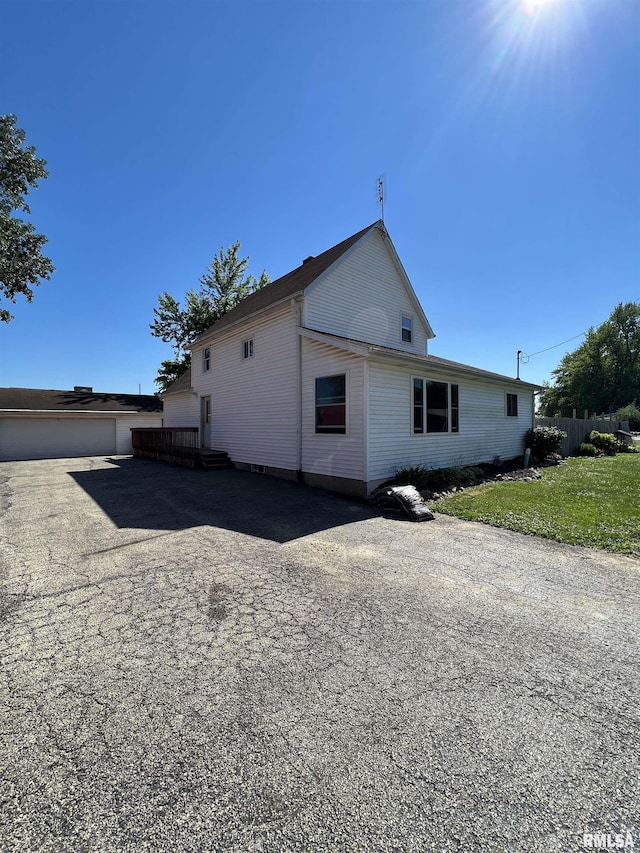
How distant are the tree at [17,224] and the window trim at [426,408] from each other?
16729 mm

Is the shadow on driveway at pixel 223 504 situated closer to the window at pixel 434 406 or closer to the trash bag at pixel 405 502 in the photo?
the trash bag at pixel 405 502

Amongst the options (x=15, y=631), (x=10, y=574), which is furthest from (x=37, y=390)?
(x=15, y=631)

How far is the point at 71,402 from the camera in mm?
22453

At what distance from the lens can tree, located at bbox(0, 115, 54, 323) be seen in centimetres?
1469

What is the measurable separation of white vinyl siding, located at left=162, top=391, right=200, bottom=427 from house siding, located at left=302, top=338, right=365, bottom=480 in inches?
324

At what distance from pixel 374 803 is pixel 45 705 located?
2108 mm

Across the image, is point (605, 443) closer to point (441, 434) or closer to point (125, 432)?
point (441, 434)

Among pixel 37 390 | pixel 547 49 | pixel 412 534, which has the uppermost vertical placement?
pixel 547 49

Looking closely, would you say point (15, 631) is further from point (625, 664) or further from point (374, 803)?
point (625, 664)

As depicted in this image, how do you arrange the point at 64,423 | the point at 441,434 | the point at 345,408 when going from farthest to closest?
the point at 64,423 < the point at 441,434 < the point at 345,408

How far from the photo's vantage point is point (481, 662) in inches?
107

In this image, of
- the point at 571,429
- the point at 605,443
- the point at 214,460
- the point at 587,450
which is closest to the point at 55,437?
the point at 214,460

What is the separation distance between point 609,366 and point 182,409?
187 feet

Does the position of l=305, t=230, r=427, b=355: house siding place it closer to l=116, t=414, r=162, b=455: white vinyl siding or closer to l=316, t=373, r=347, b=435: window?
l=316, t=373, r=347, b=435: window
